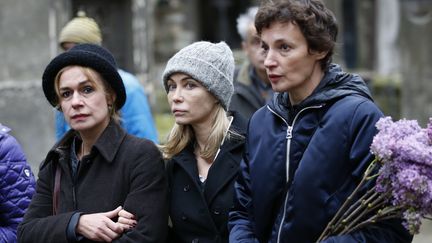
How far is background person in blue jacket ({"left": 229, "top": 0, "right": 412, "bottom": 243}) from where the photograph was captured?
346 cm

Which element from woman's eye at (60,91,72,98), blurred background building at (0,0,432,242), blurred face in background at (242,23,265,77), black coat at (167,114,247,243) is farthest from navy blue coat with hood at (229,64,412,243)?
blurred background building at (0,0,432,242)

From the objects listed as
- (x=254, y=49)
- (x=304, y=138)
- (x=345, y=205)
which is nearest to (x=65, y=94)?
(x=304, y=138)

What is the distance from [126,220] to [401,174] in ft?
4.21

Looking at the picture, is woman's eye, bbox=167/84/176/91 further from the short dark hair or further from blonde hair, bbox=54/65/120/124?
the short dark hair

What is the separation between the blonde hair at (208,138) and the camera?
14.1 feet

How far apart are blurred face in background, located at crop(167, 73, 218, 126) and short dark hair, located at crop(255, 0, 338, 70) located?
0.74 m

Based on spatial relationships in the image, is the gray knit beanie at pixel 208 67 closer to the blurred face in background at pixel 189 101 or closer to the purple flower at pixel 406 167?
the blurred face in background at pixel 189 101

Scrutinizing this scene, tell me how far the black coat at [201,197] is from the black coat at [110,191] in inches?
4.2

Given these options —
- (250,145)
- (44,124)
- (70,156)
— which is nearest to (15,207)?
(70,156)

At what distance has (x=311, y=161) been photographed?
3484 mm

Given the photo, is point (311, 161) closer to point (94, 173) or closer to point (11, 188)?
point (94, 173)

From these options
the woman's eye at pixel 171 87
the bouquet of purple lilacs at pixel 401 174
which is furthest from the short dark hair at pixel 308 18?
the woman's eye at pixel 171 87

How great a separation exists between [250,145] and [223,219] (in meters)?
0.49

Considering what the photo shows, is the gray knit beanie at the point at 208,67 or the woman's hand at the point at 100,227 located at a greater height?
the gray knit beanie at the point at 208,67
